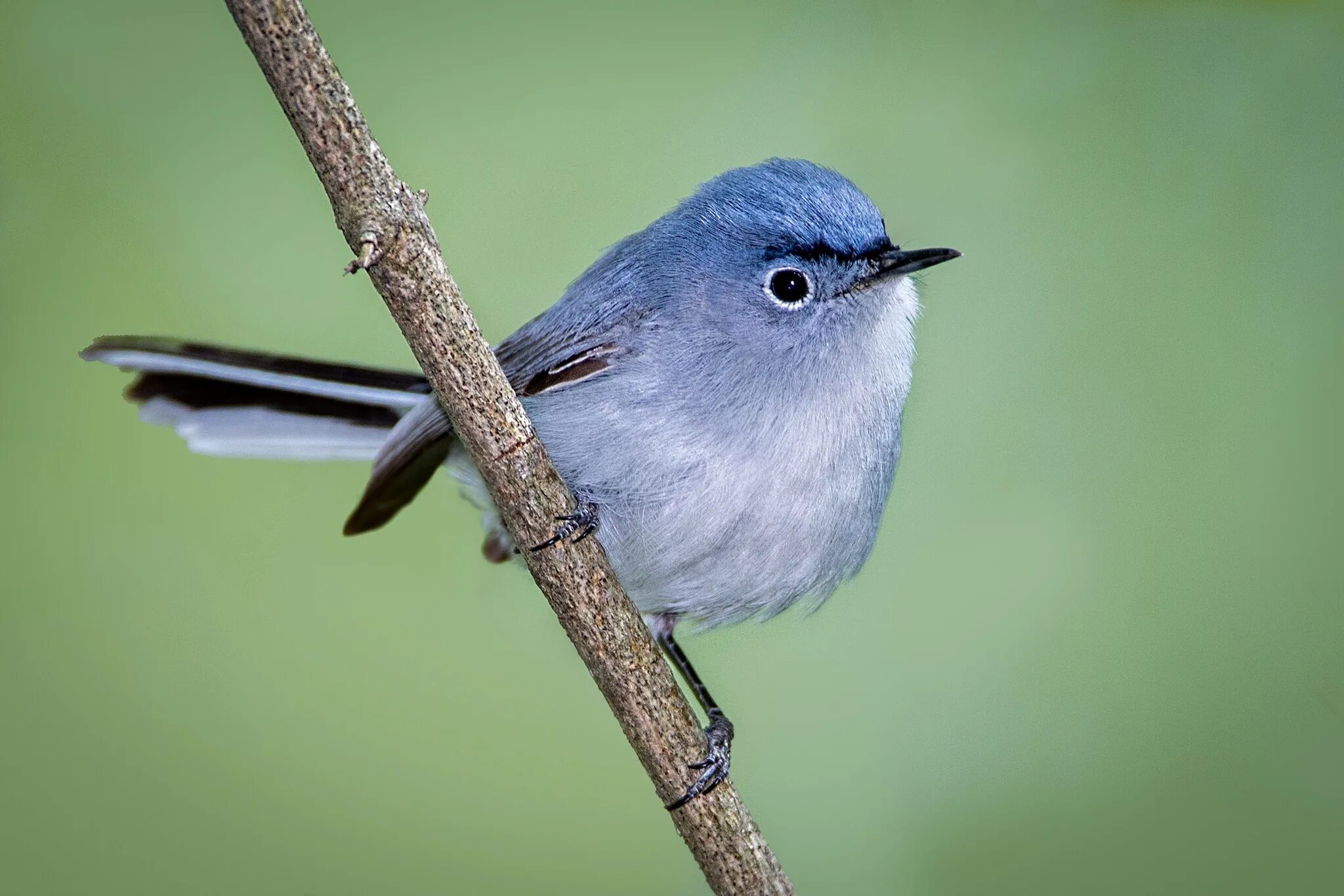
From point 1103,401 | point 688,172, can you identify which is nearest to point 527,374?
Answer: point 688,172

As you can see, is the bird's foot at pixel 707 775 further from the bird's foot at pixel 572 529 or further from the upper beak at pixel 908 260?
the upper beak at pixel 908 260

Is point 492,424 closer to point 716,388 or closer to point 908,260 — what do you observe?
point 716,388

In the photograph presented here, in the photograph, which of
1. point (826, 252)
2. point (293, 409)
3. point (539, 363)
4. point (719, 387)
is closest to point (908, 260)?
point (826, 252)

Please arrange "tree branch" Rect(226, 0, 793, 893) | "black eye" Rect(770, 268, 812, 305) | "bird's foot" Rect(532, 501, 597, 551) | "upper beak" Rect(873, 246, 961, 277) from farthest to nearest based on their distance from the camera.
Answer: "black eye" Rect(770, 268, 812, 305)
"upper beak" Rect(873, 246, 961, 277)
"bird's foot" Rect(532, 501, 597, 551)
"tree branch" Rect(226, 0, 793, 893)

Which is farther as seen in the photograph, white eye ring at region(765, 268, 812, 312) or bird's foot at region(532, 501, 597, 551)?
white eye ring at region(765, 268, 812, 312)

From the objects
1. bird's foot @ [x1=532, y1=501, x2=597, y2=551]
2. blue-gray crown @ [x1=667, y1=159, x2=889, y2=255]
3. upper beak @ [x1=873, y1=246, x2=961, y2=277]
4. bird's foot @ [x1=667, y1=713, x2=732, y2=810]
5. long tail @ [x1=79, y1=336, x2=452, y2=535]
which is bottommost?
bird's foot @ [x1=667, y1=713, x2=732, y2=810]

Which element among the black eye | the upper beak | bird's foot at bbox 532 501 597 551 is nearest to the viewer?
bird's foot at bbox 532 501 597 551

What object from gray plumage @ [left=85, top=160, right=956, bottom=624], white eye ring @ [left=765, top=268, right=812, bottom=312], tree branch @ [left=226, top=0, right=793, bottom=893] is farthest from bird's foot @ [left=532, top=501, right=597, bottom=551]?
white eye ring @ [left=765, top=268, right=812, bottom=312]

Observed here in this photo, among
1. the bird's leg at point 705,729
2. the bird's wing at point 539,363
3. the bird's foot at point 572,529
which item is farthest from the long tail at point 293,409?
the bird's leg at point 705,729

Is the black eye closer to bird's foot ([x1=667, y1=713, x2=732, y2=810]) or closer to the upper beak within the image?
the upper beak
